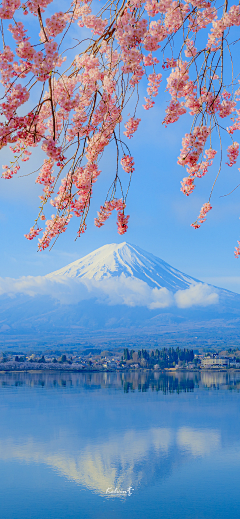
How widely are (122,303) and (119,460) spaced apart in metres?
151

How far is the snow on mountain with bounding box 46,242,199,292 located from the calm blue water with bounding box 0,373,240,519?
13228 cm

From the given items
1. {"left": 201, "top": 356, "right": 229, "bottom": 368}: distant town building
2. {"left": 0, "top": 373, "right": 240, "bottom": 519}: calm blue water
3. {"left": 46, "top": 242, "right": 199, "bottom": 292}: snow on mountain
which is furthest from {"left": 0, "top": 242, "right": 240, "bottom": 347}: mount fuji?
{"left": 0, "top": 373, "right": 240, "bottom": 519}: calm blue water

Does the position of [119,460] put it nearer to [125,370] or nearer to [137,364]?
[125,370]

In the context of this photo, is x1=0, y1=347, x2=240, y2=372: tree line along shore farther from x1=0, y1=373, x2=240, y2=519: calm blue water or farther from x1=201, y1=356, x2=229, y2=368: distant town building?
x1=0, y1=373, x2=240, y2=519: calm blue water

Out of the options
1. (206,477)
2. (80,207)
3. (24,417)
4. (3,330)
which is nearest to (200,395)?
(24,417)

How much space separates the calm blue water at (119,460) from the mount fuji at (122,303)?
10736 cm

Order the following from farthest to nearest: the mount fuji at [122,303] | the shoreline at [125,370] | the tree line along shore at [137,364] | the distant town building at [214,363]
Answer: the mount fuji at [122,303] < the distant town building at [214,363] < the tree line along shore at [137,364] < the shoreline at [125,370]

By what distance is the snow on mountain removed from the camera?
155 metres

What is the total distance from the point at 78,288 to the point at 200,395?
5463 inches

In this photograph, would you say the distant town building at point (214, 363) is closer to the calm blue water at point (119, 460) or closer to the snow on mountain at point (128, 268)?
the calm blue water at point (119, 460)

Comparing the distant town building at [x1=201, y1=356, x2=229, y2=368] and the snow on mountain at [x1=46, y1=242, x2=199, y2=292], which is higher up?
the snow on mountain at [x1=46, y1=242, x2=199, y2=292]

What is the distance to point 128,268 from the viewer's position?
159 meters

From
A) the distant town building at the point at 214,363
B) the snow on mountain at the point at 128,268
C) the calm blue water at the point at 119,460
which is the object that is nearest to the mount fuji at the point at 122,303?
the snow on mountain at the point at 128,268

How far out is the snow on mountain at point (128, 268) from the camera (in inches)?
6114
